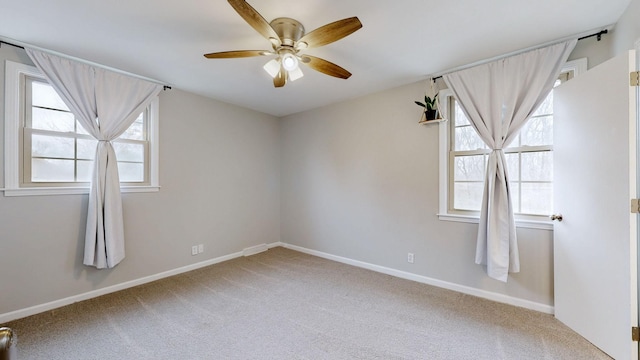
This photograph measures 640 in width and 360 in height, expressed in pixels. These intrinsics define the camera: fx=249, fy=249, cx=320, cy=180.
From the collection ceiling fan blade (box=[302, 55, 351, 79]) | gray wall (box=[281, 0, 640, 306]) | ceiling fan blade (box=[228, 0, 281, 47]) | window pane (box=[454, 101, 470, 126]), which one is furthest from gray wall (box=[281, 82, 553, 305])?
ceiling fan blade (box=[228, 0, 281, 47])

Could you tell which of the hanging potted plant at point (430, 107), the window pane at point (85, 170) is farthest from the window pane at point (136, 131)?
the hanging potted plant at point (430, 107)

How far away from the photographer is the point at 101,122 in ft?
8.59

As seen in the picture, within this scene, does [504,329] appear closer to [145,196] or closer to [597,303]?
[597,303]

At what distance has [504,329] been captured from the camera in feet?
6.89

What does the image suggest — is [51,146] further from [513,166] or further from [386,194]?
[513,166]

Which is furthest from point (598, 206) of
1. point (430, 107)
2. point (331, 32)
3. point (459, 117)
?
point (331, 32)

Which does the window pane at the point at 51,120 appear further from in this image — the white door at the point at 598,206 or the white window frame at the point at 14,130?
the white door at the point at 598,206

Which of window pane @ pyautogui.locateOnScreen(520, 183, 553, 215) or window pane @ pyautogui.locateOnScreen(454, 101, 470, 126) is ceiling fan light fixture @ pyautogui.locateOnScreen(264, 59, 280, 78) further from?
window pane @ pyautogui.locateOnScreen(520, 183, 553, 215)

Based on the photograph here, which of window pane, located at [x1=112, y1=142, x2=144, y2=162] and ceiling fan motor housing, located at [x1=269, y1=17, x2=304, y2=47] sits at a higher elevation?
ceiling fan motor housing, located at [x1=269, y1=17, x2=304, y2=47]

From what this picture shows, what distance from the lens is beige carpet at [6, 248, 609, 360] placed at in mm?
1842

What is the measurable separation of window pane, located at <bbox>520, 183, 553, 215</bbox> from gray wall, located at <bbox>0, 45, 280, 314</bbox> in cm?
360

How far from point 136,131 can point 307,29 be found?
250cm

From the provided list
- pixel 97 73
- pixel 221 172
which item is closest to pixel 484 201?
pixel 221 172

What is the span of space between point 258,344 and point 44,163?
8.89ft
